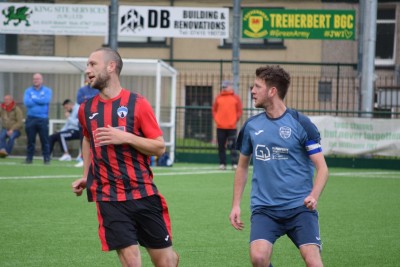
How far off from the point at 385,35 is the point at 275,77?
30823mm

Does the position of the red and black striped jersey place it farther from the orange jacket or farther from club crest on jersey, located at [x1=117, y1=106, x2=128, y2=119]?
the orange jacket

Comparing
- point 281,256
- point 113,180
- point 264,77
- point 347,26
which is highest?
point 347,26

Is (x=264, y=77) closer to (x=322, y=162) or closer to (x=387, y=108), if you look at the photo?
(x=322, y=162)

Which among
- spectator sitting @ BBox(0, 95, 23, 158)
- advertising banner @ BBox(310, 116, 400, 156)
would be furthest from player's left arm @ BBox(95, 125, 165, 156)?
spectator sitting @ BBox(0, 95, 23, 158)

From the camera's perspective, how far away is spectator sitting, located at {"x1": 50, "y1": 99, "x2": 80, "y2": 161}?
23.2 metres

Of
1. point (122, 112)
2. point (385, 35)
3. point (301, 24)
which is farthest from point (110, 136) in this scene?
point (385, 35)

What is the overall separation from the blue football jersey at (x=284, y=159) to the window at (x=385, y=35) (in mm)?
30676

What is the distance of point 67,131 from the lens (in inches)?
921

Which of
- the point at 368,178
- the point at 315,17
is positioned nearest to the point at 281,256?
the point at 368,178

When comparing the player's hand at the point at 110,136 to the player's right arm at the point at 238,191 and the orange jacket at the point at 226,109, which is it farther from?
the orange jacket at the point at 226,109

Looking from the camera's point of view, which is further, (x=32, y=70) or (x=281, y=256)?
(x=32, y=70)

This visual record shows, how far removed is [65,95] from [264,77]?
18.6m

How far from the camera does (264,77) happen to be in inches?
284

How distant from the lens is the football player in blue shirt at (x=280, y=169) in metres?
7.02
